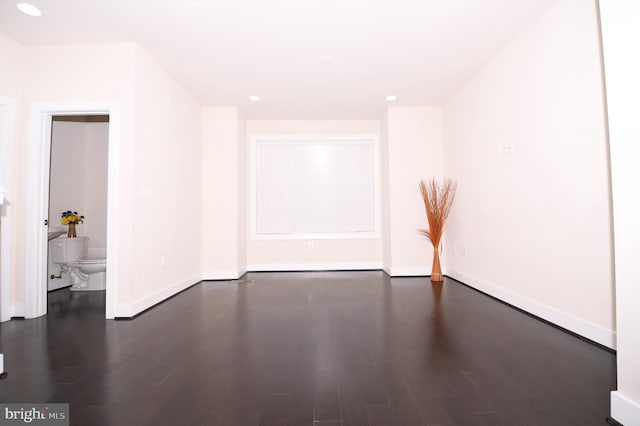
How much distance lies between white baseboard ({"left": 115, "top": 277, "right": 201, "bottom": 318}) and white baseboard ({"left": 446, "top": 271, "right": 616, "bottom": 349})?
12.0 ft

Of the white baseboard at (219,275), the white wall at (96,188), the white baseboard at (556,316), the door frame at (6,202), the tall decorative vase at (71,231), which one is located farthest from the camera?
the white baseboard at (219,275)

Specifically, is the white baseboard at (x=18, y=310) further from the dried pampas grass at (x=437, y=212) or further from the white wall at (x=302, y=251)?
the dried pampas grass at (x=437, y=212)

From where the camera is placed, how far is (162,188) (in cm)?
341

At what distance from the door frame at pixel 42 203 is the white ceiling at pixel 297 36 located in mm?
659

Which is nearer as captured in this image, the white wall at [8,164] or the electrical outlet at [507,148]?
the white wall at [8,164]

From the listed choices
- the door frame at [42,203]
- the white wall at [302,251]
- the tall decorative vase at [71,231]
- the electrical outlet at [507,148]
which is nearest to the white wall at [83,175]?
the tall decorative vase at [71,231]

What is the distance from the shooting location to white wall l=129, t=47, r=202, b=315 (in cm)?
292

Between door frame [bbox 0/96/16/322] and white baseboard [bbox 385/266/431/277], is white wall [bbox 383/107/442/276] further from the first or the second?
door frame [bbox 0/96/16/322]

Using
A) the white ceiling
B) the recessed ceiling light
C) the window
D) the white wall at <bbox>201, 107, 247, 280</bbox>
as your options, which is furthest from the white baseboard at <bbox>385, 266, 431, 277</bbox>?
the recessed ceiling light

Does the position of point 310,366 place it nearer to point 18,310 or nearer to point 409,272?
point 18,310

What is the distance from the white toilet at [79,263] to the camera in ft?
12.1

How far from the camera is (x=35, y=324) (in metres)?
2.62

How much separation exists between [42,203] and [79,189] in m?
1.78

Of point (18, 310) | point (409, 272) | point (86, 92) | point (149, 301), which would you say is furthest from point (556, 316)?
point (18, 310)
